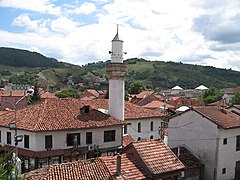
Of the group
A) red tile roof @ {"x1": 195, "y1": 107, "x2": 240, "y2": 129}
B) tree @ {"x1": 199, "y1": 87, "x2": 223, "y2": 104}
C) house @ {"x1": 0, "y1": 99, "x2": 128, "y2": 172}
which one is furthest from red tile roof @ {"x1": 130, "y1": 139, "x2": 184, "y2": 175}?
tree @ {"x1": 199, "y1": 87, "x2": 223, "y2": 104}

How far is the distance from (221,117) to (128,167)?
43.9 feet

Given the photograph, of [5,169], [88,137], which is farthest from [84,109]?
[5,169]

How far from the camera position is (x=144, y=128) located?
146 ft

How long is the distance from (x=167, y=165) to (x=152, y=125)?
2225 centimetres

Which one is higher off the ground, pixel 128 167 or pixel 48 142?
pixel 128 167

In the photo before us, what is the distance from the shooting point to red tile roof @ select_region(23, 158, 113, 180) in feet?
66.7

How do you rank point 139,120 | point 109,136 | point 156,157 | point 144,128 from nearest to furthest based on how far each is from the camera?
point 156,157, point 109,136, point 139,120, point 144,128

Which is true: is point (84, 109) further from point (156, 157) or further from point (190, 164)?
point (156, 157)

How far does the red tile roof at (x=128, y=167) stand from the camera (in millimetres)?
21547

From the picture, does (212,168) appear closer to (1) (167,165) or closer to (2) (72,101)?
(1) (167,165)

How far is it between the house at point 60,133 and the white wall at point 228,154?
33.8 feet

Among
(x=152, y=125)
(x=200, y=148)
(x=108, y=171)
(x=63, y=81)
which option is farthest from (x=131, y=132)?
(x=63, y=81)

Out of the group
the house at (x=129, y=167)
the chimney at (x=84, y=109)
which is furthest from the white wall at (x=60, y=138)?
the house at (x=129, y=167)

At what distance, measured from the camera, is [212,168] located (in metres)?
30.0
